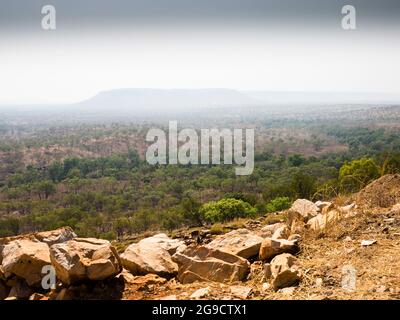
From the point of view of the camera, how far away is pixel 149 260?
111 inches

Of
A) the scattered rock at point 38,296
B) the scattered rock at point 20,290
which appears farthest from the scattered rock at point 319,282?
the scattered rock at point 20,290

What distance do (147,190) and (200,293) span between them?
104 feet

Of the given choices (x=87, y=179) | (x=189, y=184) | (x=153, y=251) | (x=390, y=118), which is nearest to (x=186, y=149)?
(x=189, y=184)

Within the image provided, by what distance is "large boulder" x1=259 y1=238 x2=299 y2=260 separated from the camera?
8.50 feet

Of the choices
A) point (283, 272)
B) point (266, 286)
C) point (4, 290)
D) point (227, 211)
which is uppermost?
point (283, 272)

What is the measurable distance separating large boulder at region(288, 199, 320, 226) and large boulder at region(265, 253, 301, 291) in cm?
96

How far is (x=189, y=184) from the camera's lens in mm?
33812

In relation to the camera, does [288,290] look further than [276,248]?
No

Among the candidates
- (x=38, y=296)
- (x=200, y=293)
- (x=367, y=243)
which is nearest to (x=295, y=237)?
(x=367, y=243)

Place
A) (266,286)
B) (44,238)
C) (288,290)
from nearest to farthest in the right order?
(288,290)
(266,286)
(44,238)

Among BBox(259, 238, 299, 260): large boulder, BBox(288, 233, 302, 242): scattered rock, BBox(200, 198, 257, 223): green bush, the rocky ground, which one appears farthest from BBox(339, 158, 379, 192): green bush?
BBox(200, 198, 257, 223): green bush

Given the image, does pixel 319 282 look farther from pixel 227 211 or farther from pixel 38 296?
pixel 227 211

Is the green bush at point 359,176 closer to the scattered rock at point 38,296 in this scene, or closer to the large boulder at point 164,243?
the large boulder at point 164,243

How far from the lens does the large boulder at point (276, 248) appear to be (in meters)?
2.59
